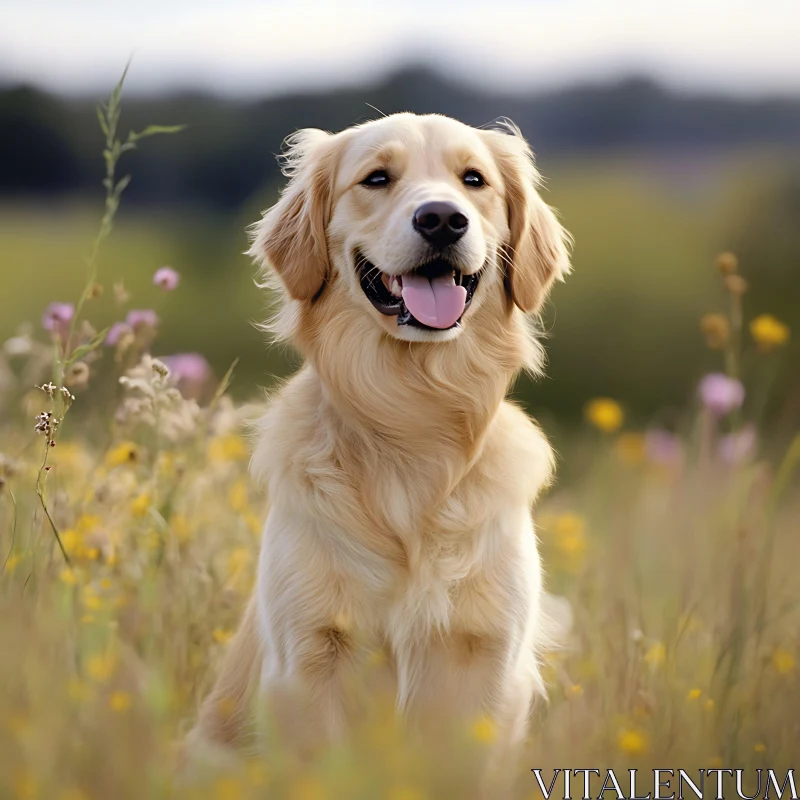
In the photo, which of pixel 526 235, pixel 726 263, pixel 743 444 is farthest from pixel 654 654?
pixel 526 235

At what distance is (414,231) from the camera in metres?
2.74

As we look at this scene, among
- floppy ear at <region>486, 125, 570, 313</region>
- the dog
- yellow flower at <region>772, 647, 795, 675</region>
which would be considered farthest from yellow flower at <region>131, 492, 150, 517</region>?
yellow flower at <region>772, 647, 795, 675</region>

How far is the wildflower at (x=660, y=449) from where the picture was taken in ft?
16.9

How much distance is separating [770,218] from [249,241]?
28.6 ft

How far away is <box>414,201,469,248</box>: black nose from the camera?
271 cm

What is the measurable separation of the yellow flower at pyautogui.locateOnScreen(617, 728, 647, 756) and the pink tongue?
1.13 metres

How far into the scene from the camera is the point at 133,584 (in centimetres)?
339

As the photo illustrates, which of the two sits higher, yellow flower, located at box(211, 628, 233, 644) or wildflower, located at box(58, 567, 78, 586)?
wildflower, located at box(58, 567, 78, 586)

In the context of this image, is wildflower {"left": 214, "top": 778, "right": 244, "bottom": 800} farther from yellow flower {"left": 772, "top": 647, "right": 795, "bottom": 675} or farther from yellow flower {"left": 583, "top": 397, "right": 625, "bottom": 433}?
yellow flower {"left": 583, "top": 397, "right": 625, "bottom": 433}

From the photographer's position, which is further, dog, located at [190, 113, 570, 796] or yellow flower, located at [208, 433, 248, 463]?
yellow flower, located at [208, 433, 248, 463]

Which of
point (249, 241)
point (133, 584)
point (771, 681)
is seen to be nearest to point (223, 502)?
point (133, 584)

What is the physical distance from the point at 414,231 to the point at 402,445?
594 mm

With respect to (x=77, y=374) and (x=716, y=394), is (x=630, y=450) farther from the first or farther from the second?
(x=77, y=374)

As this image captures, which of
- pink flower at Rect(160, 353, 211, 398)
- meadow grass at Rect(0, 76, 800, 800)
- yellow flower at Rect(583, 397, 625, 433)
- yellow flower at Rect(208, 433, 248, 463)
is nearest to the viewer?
meadow grass at Rect(0, 76, 800, 800)
